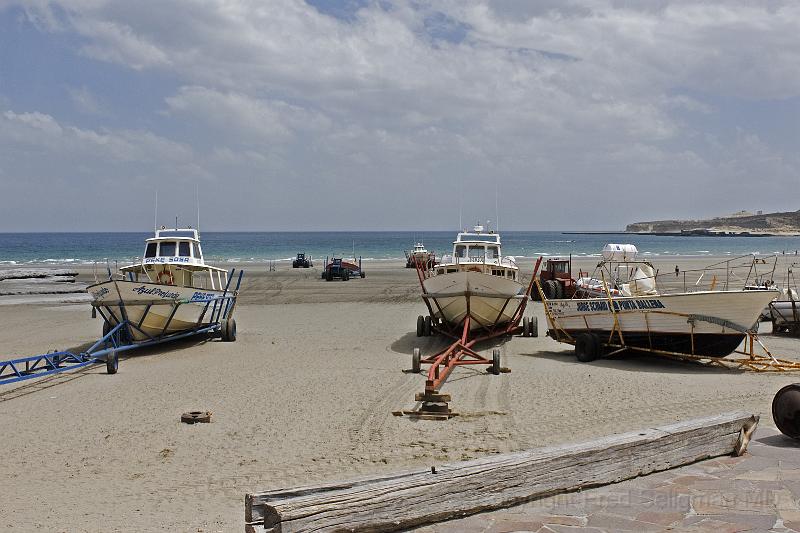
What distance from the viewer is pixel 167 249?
65.0 ft

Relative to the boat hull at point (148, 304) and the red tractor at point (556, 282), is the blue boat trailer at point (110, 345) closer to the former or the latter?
the boat hull at point (148, 304)

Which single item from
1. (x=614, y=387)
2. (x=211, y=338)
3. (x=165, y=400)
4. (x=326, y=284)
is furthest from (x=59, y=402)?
(x=326, y=284)

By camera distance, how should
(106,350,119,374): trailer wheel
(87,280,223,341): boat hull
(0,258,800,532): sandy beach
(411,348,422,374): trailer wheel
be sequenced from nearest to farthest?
(0,258,800,532): sandy beach
(411,348,422,374): trailer wheel
(106,350,119,374): trailer wheel
(87,280,223,341): boat hull

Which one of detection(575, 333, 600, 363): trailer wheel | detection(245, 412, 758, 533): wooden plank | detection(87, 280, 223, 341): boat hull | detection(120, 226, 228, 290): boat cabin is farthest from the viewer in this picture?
detection(120, 226, 228, 290): boat cabin

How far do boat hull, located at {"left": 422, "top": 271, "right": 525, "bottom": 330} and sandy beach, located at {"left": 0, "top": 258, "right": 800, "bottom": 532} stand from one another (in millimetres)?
758

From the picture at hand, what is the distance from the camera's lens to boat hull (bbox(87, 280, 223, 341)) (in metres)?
16.7

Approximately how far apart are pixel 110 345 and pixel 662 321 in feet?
37.6

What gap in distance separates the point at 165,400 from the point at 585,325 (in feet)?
28.1

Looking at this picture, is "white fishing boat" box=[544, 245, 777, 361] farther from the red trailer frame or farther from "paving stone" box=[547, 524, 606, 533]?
"paving stone" box=[547, 524, 606, 533]

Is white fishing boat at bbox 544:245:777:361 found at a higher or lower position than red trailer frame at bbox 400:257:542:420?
higher

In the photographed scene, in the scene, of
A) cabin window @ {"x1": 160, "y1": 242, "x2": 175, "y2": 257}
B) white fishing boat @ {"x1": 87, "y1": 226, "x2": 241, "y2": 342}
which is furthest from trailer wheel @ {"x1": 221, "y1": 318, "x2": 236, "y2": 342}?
cabin window @ {"x1": 160, "y1": 242, "x2": 175, "y2": 257}

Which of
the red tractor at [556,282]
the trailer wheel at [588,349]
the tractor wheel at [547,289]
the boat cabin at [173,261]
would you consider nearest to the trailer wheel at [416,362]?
the trailer wheel at [588,349]

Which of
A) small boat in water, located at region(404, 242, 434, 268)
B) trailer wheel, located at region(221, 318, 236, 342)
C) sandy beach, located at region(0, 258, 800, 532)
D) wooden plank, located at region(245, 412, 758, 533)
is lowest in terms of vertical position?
sandy beach, located at region(0, 258, 800, 532)

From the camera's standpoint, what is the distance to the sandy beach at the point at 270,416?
7727mm
